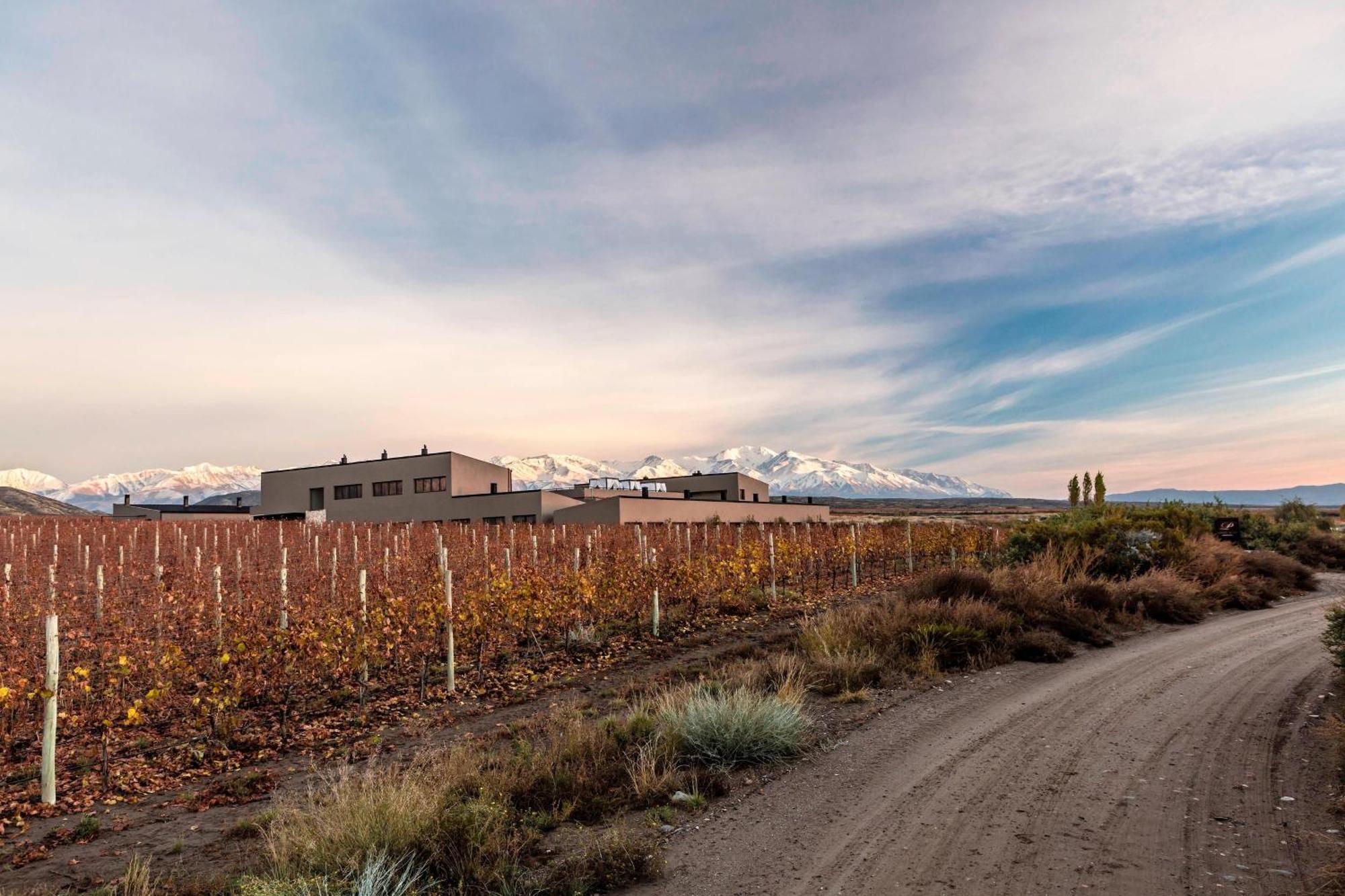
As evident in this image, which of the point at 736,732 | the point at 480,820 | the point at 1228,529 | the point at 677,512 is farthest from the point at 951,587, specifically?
the point at 677,512

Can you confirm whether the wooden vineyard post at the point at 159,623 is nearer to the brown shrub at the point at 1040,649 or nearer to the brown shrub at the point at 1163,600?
the brown shrub at the point at 1040,649

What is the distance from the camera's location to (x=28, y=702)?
941 cm

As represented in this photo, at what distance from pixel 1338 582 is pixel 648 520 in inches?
1502

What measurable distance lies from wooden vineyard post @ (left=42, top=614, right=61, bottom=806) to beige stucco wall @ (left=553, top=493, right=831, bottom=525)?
4043cm

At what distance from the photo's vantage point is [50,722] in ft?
23.6

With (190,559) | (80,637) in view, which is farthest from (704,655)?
(190,559)

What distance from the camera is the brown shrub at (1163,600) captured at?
46.0 feet

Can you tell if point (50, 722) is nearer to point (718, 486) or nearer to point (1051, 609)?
point (1051, 609)

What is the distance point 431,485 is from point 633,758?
53.9 m

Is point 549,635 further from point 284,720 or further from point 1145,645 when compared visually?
point 1145,645

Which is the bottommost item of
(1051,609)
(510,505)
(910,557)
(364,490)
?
(910,557)

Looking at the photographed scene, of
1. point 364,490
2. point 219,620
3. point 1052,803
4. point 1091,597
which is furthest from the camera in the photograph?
point 364,490

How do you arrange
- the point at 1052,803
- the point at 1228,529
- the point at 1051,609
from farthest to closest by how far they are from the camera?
the point at 1228,529, the point at 1051,609, the point at 1052,803

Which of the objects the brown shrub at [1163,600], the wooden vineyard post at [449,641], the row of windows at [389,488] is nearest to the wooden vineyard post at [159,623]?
the wooden vineyard post at [449,641]
